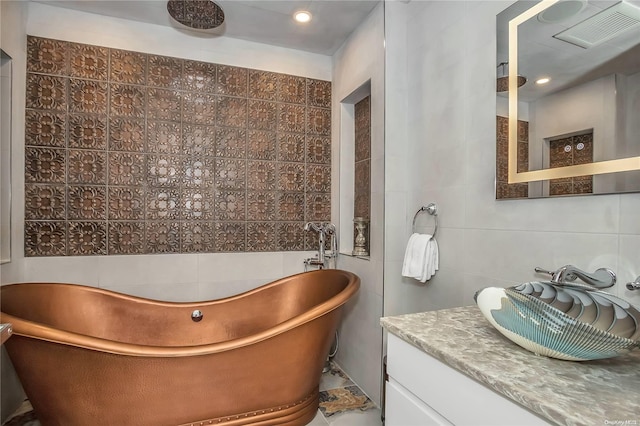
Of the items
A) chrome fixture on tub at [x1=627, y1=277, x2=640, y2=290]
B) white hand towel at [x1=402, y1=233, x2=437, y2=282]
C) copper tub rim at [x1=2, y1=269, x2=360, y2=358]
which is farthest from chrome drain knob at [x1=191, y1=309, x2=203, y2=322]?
chrome fixture on tub at [x1=627, y1=277, x2=640, y2=290]

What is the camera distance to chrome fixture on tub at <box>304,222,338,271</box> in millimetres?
2617

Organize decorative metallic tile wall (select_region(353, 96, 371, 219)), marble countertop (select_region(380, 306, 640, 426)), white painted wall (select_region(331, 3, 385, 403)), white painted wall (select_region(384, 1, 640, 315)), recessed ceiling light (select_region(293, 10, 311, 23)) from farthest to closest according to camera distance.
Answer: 1. decorative metallic tile wall (select_region(353, 96, 371, 219))
2. recessed ceiling light (select_region(293, 10, 311, 23))
3. white painted wall (select_region(331, 3, 385, 403))
4. white painted wall (select_region(384, 1, 640, 315))
5. marble countertop (select_region(380, 306, 640, 426))

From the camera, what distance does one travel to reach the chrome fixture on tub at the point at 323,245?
8.59ft

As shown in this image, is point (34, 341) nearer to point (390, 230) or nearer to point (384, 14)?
point (390, 230)

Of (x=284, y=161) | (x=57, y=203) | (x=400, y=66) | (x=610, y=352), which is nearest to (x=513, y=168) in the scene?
(x=610, y=352)

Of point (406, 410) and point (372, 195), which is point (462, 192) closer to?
point (372, 195)

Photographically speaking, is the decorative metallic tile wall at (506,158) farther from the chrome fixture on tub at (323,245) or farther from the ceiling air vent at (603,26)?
the chrome fixture on tub at (323,245)

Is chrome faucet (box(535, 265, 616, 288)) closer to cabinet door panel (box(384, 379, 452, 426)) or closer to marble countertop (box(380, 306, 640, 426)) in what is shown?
marble countertop (box(380, 306, 640, 426))

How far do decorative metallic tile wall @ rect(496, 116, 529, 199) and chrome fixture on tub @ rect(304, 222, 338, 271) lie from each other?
4.68ft

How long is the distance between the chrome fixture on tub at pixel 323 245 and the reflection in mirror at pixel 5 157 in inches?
73.4

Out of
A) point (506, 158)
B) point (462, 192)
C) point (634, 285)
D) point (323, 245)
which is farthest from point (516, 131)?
point (323, 245)

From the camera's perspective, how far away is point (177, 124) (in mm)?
2355

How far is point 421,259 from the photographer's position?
5.59 feet

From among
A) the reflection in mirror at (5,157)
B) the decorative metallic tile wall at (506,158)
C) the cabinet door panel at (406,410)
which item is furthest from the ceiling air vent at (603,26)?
the reflection in mirror at (5,157)
